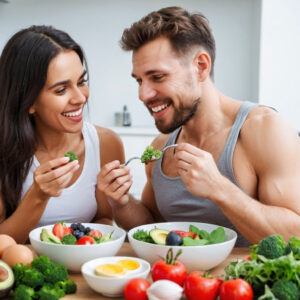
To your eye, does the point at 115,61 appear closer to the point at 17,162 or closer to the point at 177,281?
the point at 17,162

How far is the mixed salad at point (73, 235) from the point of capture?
145 centimetres

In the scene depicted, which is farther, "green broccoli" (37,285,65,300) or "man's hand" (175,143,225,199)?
"man's hand" (175,143,225,199)

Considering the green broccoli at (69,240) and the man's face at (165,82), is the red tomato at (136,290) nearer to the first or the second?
the green broccoli at (69,240)

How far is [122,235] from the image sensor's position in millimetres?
1551

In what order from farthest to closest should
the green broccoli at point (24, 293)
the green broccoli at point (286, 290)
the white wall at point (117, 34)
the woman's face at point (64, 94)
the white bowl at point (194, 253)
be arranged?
the white wall at point (117, 34) → the woman's face at point (64, 94) → the white bowl at point (194, 253) → the green broccoli at point (24, 293) → the green broccoli at point (286, 290)

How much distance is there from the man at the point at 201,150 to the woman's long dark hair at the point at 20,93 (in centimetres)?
34

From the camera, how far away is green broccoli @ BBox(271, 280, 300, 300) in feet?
3.41

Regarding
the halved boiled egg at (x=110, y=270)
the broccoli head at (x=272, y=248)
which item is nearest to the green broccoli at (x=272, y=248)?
the broccoli head at (x=272, y=248)

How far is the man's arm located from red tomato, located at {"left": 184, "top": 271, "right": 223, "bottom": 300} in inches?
18.8

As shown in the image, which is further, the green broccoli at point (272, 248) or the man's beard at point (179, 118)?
the man's beard at point (179, 118)

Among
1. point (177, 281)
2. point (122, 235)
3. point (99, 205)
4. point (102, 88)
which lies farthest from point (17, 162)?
point (102, 88)

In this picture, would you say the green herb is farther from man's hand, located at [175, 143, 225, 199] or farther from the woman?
the woman

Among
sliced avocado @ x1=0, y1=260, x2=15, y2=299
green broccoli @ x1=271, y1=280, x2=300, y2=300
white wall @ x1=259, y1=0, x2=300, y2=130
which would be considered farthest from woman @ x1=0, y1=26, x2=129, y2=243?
white wall @ x1=259, y1=0, x2=300, y2=130

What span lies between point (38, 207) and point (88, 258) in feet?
1.64
